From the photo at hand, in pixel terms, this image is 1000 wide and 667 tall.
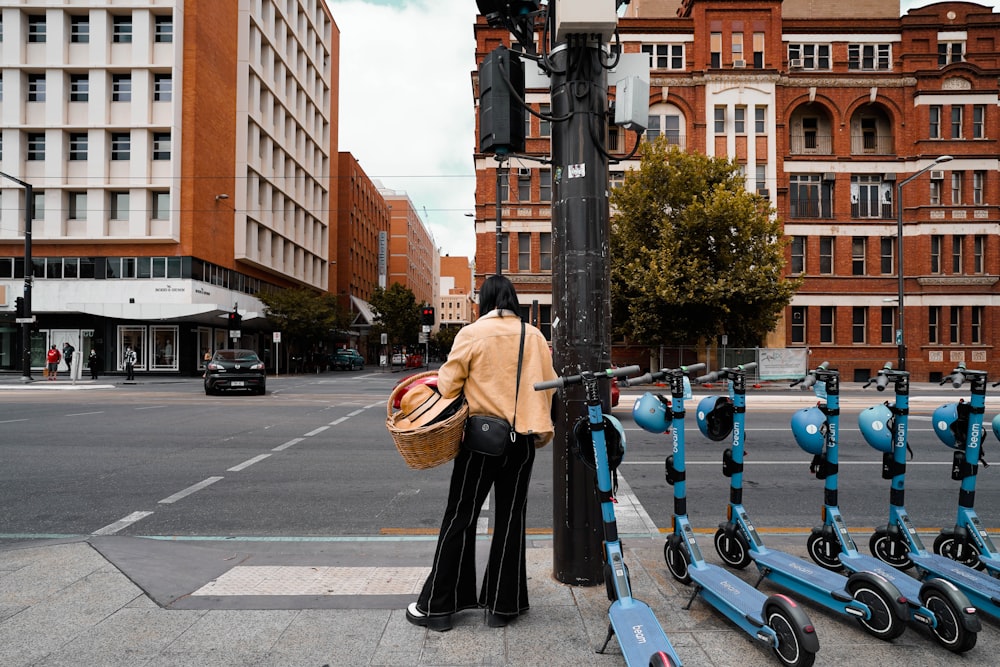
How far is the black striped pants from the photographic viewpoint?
3.35 metres

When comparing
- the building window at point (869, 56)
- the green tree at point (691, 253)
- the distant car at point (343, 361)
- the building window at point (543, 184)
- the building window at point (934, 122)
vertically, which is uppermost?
the building window at point (869, 56)

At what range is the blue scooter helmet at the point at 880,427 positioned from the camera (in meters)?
3.85

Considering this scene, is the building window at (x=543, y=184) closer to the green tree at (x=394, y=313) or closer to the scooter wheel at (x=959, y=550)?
the green tree at (x=394, y=313)

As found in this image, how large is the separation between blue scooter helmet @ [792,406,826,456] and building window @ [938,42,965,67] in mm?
41320

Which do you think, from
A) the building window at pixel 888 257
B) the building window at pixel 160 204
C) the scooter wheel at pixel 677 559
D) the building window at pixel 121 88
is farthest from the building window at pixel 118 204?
the building window at pixel 888 257

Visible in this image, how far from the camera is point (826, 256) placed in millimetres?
35688

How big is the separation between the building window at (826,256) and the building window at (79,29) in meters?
41.9

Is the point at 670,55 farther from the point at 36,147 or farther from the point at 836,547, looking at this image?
the point at 836,547

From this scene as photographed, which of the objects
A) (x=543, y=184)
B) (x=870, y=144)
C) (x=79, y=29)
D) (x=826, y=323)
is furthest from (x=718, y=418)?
(x=79, y=29)

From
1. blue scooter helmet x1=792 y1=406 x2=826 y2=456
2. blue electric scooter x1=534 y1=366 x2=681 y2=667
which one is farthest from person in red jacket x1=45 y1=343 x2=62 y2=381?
blue scooter helmet x1=792 y1=406 x2=826 y2=456

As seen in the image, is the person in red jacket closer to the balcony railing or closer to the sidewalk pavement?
the sidewalk pavement

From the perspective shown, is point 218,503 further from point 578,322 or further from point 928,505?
point 928,505

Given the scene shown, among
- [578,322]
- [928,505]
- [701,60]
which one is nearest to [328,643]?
[578,322]

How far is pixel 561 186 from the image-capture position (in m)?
4.04
